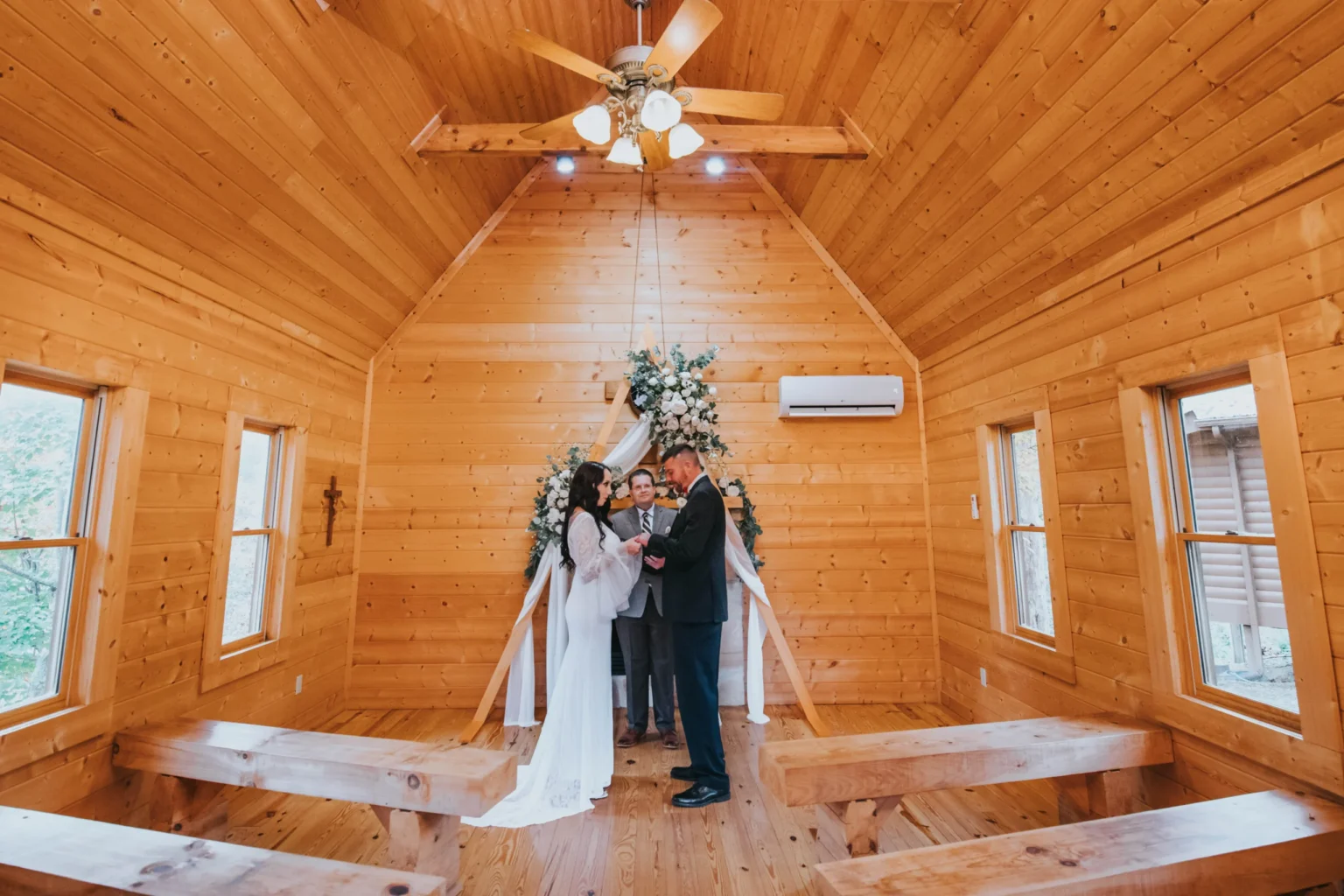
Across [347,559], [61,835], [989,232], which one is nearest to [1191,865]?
[989,232]

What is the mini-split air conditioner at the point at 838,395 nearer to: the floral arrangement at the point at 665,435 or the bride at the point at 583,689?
the floral arrangement at the point at 665,435

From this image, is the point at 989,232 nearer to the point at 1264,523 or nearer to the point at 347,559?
the point at 1264,523

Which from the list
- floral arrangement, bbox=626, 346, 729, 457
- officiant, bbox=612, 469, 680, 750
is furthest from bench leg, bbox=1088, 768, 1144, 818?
floral arrangement, bbox=626, 346, 729, 457

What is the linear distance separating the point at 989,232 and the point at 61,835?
14.0ft

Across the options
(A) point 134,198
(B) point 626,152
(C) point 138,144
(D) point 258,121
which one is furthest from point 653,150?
(A) point 134,198

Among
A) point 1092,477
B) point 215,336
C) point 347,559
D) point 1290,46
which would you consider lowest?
point 347,559

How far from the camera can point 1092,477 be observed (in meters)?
2.87

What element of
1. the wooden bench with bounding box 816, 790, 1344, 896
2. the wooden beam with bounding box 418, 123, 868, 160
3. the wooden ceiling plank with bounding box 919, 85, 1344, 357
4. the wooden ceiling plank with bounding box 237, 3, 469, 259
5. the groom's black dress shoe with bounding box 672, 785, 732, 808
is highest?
the wooden beam with bounding box 418, 123, 868, 160

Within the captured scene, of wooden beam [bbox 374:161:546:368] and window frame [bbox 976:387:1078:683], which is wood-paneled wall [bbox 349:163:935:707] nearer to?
wooden beam [bbox 374:161:546:368]

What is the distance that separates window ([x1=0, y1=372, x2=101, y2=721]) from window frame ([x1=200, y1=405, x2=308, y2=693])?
0.63 metres

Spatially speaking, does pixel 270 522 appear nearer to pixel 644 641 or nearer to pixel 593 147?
pixel 644 641

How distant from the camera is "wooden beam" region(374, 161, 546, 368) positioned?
4520 mm

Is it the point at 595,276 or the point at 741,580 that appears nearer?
the point at 741,580

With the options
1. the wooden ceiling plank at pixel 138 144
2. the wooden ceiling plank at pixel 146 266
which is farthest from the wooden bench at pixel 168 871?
the wooden ceiling plank at pixel 138 144
